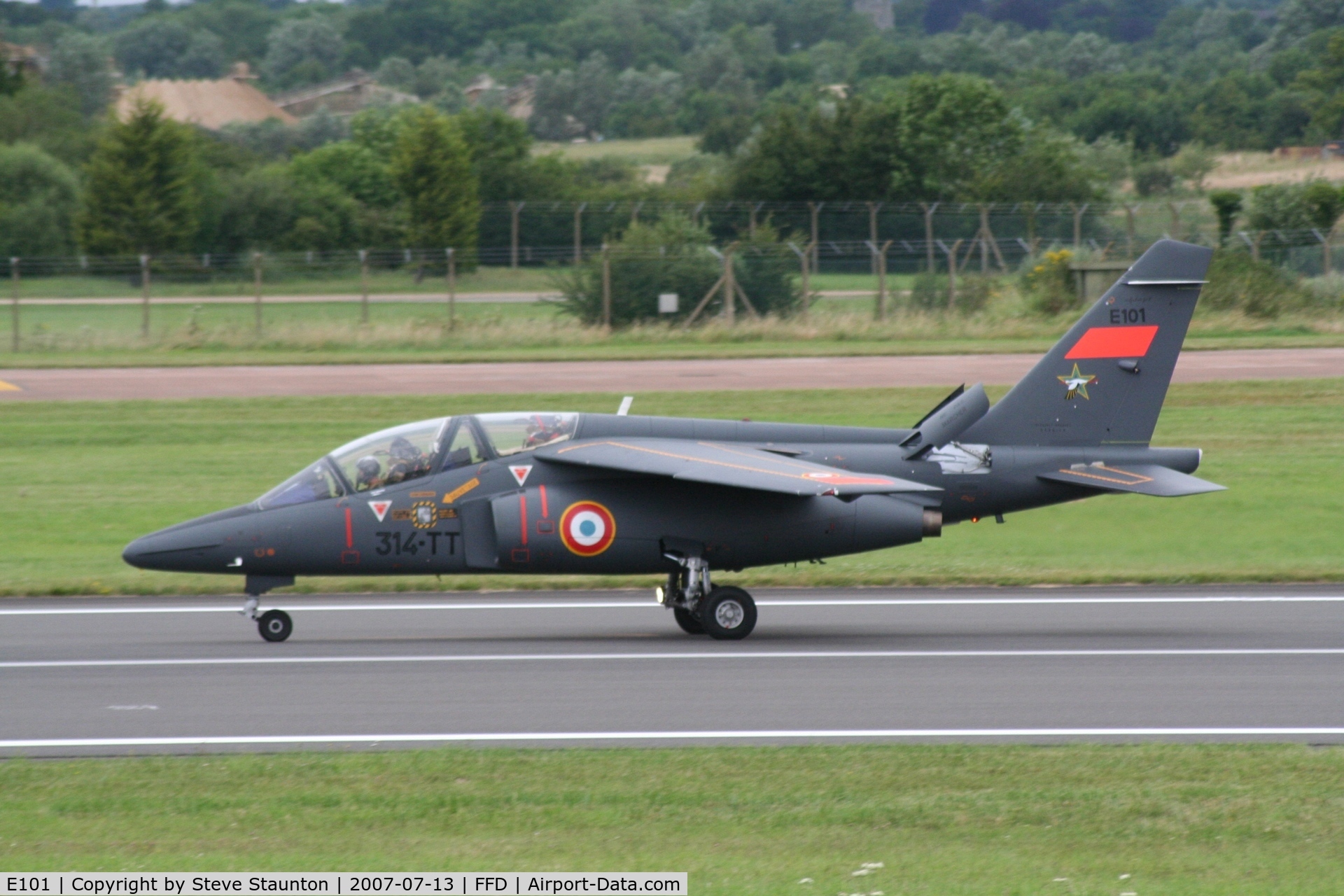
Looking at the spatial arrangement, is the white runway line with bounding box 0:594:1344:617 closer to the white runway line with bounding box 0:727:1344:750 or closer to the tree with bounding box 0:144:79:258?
the white runway line with bounding box 0:727:1344:750

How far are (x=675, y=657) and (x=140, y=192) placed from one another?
55.8 meters

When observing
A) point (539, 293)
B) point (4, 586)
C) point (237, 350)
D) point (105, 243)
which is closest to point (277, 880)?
point (4, 586)

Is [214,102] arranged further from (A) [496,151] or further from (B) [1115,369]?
(B) [1115,369]

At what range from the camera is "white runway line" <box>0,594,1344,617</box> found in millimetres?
16516

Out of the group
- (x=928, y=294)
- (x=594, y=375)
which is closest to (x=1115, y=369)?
(x=594, y=375)

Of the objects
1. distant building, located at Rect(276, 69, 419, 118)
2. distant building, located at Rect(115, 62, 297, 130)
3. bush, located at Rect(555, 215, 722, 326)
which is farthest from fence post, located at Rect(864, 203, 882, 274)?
distant building, located at Rect(276, 69, 419, 118)

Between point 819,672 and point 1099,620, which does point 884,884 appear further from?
point 1099,620

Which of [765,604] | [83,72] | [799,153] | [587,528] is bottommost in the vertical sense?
[765,604]

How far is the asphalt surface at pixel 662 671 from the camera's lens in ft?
36.1

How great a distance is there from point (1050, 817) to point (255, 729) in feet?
17.9

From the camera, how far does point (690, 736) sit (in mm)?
10805

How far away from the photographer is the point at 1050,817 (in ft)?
28.7

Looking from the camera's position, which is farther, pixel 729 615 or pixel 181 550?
pixel 729 615

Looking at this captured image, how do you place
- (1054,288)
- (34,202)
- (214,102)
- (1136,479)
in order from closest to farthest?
(1136,479) < (1054,288) < (34,202) < (214,102)
